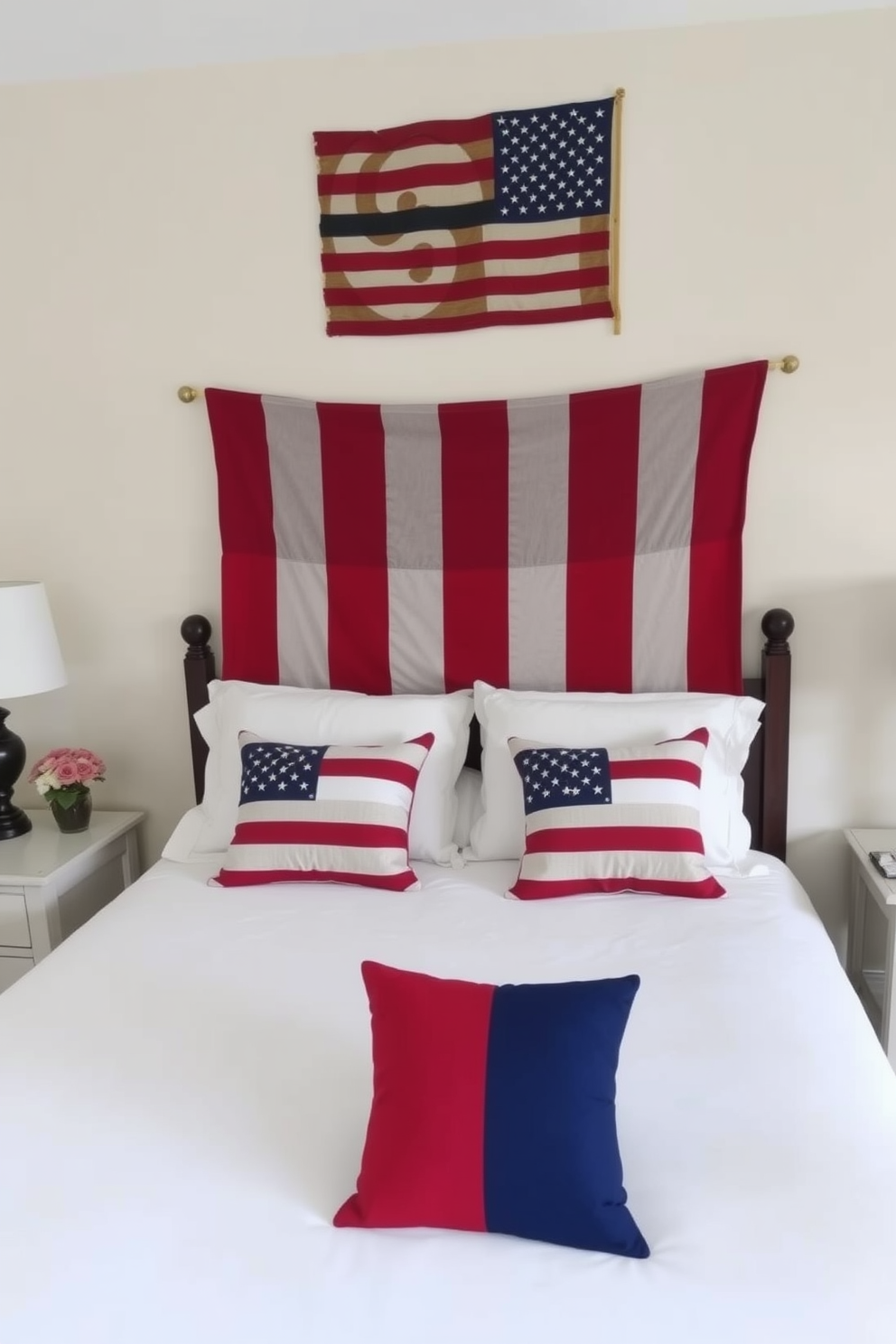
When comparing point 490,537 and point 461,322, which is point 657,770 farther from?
point 461,322

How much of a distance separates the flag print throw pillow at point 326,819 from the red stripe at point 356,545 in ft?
1.24

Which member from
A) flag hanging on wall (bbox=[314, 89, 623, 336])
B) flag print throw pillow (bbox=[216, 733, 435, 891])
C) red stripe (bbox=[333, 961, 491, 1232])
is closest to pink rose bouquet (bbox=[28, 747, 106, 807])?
flag print throw pillow (bbox=[216, 733, 435, 891])

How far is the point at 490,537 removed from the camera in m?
2.40

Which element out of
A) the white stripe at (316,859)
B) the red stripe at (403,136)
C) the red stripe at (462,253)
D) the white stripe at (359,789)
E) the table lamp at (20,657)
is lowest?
the white stripe at (316,859)

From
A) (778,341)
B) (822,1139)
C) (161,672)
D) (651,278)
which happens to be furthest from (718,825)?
(161,672)

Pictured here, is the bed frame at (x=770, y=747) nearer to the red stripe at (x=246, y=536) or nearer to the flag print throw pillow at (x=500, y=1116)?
the red stripe at (x=246, y=536)

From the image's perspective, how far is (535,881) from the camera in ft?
6.54

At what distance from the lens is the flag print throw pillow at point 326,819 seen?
2.06 meters

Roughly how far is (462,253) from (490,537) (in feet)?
2.20

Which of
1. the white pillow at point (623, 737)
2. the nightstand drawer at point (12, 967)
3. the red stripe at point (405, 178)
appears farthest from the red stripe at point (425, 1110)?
the red stripe at point (405, 178)

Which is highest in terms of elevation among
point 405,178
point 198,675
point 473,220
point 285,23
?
point 285,23

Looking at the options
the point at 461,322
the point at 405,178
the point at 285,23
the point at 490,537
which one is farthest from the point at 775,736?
the point at 285,23

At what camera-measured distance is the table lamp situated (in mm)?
2328

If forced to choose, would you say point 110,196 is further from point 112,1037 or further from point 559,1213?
point 559,1213
